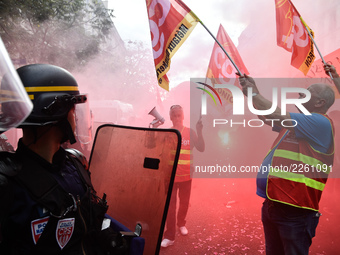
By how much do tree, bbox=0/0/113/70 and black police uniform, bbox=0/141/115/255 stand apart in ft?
22.6

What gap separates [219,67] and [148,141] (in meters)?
3.23

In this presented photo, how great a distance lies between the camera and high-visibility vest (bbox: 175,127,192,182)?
13.9 ft

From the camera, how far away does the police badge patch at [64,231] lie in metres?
1.18

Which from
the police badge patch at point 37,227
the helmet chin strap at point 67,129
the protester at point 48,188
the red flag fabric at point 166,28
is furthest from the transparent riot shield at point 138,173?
the red flag fabric at point 166,28

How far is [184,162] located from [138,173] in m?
2.69

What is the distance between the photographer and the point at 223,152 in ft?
38.1

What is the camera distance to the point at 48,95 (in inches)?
52.1

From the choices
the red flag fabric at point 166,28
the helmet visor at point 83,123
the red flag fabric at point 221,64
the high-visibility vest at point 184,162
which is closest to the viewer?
the red flag fabric at point 166,28

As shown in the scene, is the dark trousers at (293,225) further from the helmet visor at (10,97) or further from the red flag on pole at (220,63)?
the red flag on pole at (220,63)

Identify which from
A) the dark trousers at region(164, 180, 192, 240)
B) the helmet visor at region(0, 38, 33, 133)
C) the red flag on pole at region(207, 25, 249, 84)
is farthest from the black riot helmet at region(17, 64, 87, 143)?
the red flag on pole at region(207, 25, 249, 84)

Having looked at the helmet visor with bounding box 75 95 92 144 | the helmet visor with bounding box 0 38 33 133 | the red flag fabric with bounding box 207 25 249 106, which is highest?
the red flag fabric with bounding box 207 25 249 106

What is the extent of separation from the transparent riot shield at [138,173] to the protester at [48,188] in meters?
0.20

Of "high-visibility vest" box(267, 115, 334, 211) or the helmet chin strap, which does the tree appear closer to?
the helmet chin strap

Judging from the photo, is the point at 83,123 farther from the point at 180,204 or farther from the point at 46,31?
the point at 46,31
